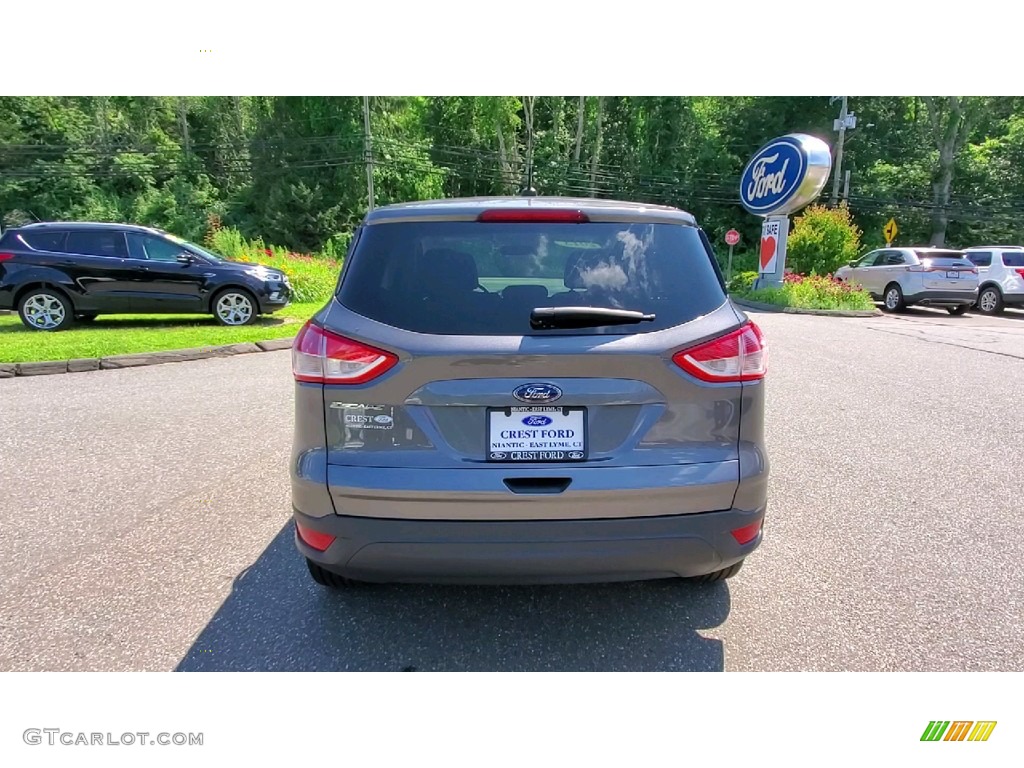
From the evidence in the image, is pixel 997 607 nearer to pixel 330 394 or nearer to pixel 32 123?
pixel 330 394

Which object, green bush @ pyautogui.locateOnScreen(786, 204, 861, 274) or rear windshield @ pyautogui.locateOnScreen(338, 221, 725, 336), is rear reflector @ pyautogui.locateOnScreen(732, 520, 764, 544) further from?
green bush @ pyautogui.locateOnScreen(786, 204, 861, 274)

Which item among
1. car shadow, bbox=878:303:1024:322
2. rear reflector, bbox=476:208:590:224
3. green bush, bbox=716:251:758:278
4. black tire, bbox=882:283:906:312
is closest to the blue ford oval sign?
black tire, bbox=882:283:906:312

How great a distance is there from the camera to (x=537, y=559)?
6.97 ft

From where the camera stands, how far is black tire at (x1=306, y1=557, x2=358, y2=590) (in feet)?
8.26

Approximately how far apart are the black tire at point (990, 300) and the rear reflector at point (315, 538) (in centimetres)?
2131

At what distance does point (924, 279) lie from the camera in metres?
16.3

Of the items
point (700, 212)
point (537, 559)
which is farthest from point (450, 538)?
point (700, 212)

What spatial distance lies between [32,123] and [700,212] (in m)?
44.1

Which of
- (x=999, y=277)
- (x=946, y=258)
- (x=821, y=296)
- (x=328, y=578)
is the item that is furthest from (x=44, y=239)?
(x=999, y=277)

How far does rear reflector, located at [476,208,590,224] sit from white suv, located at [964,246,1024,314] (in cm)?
1939

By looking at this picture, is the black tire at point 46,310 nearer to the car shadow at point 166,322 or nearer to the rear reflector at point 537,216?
the car shadow at point 166,322

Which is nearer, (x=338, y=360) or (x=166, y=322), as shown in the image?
(x=338, y=360)

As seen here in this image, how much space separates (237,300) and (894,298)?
57.6 feet
